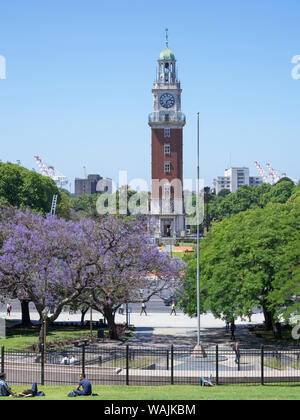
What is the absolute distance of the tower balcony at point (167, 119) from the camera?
102 metres

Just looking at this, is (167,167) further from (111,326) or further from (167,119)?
(111,326)

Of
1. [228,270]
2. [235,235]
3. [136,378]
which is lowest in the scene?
[136,378]

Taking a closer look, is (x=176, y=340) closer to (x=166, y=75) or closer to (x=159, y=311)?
(x=159, y=311)

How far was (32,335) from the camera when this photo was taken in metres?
37.0

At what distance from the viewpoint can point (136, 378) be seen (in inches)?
935

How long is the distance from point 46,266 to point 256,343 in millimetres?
12836

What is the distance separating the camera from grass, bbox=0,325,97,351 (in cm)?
3284

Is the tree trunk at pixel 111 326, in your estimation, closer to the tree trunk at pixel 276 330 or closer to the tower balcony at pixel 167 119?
the tree trunk at pixel 276 330

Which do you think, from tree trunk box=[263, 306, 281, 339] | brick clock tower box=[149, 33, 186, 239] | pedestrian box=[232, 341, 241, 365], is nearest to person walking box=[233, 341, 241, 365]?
pedestrian box=[232, 341, 241, 365]

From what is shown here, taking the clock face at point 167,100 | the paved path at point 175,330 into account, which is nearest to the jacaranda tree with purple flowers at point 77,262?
the paved path at point 175,330

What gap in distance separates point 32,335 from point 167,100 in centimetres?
7402

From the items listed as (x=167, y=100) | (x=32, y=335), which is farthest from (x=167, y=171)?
(x=32, y=335)

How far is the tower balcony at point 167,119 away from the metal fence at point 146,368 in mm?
78354
